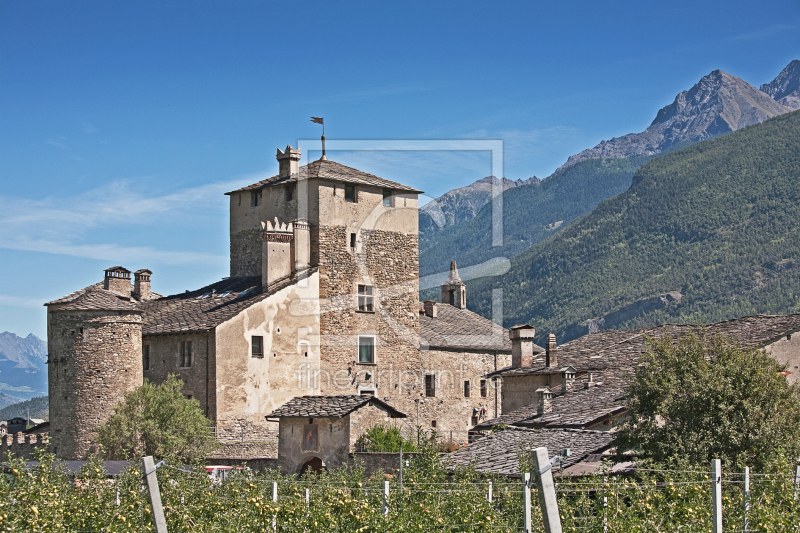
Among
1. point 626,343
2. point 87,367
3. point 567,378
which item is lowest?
point 567,378

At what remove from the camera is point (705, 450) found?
77.2 feet

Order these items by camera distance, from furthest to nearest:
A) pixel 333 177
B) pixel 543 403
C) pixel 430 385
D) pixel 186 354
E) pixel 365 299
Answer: pixel 430 385 < pixel 365 299 < pixel 333 177 < pixel 186 354 < pixel 543 403

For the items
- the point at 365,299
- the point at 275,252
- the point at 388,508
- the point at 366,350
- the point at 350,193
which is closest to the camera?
the point at 388,508

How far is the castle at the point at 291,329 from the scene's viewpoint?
40.5 metres

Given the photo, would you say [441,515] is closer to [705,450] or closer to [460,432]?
[705,450]

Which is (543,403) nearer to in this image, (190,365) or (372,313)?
(372,313)

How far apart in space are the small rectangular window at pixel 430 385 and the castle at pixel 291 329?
0.19 ft

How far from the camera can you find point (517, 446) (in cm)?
2945

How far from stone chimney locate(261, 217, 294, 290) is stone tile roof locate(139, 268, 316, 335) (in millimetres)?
452

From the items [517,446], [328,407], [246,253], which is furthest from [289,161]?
[517,446]

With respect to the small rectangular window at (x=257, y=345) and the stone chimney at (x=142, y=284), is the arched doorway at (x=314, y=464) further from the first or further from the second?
the stone chimney at (x=142, y=284)

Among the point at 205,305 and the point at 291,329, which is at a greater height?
the point at 205,305

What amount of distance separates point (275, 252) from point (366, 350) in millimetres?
5939

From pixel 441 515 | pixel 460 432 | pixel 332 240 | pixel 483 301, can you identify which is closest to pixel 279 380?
pixel 332 240
